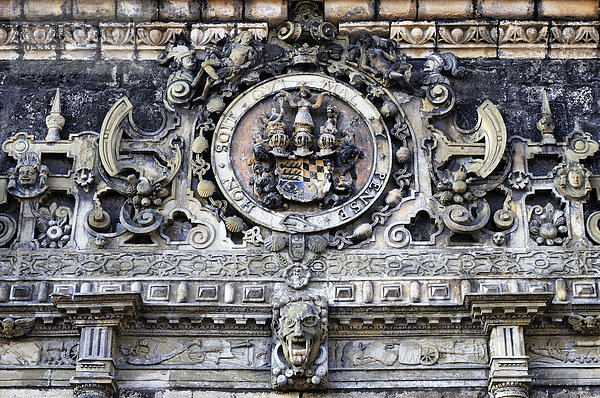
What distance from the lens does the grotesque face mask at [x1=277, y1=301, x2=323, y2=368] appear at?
12.6 m

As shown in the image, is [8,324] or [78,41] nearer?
[8,324]

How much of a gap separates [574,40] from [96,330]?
6188mm

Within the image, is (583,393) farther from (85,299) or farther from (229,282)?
(85,299)

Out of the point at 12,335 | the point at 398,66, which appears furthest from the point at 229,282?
the point at 398,66

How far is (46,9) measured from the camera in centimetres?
1455

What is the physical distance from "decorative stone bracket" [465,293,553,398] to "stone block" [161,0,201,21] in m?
4.55

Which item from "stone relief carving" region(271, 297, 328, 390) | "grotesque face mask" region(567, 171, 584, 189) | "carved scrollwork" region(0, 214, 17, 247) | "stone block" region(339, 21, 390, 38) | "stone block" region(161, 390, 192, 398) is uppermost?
"stone block" region(339, 21, 390, 38)

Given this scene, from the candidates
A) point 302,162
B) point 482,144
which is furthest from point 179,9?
point 482,144

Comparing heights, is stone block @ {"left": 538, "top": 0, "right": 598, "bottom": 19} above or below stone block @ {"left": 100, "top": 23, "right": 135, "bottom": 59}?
above

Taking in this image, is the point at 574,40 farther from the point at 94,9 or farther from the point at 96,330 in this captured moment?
the point at 96,330

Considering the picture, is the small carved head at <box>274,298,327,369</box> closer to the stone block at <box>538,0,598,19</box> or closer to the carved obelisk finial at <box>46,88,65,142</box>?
the carved obelisk finial at <box>46,88,65,142</box>

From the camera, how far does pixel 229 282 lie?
13109mm

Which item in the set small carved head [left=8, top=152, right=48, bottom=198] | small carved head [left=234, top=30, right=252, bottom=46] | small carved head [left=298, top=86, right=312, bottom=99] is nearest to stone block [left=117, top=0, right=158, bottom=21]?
small carved head [left=234, top=30, right=252, bottom=46]

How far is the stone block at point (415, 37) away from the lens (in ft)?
47.4
